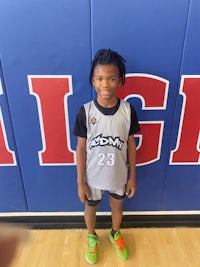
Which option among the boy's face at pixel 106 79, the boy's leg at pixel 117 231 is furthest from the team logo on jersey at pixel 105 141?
the boy's leg at pixel 117 231

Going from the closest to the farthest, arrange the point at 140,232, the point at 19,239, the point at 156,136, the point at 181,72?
1. the point at 19,239
2. the point at 181,72
3. the point at 156,136
4. the point at 140,232

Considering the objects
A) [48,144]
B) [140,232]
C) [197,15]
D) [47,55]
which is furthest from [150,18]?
[140,232]

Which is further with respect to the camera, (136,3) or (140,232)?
(140,232)

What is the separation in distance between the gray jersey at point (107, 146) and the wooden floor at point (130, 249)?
0.42m

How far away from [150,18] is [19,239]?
852mm

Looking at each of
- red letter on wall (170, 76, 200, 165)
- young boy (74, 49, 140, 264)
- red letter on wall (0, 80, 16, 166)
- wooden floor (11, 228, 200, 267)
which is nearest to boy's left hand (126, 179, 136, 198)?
young boy (74, 49, 140, 264)

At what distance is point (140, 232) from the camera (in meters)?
1.33

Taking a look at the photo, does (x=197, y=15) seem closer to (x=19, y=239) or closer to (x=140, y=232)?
(x=19, y=239)

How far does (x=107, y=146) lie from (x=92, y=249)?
0.58m

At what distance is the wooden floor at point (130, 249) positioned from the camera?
1161 mm

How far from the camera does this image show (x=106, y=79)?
83 cm

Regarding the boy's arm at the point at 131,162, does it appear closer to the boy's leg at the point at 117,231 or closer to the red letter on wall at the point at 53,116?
the boy's leg at the point at 117,231

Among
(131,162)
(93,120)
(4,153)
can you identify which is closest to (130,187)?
(131,162)

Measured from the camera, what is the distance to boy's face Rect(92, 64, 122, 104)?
0.82m
